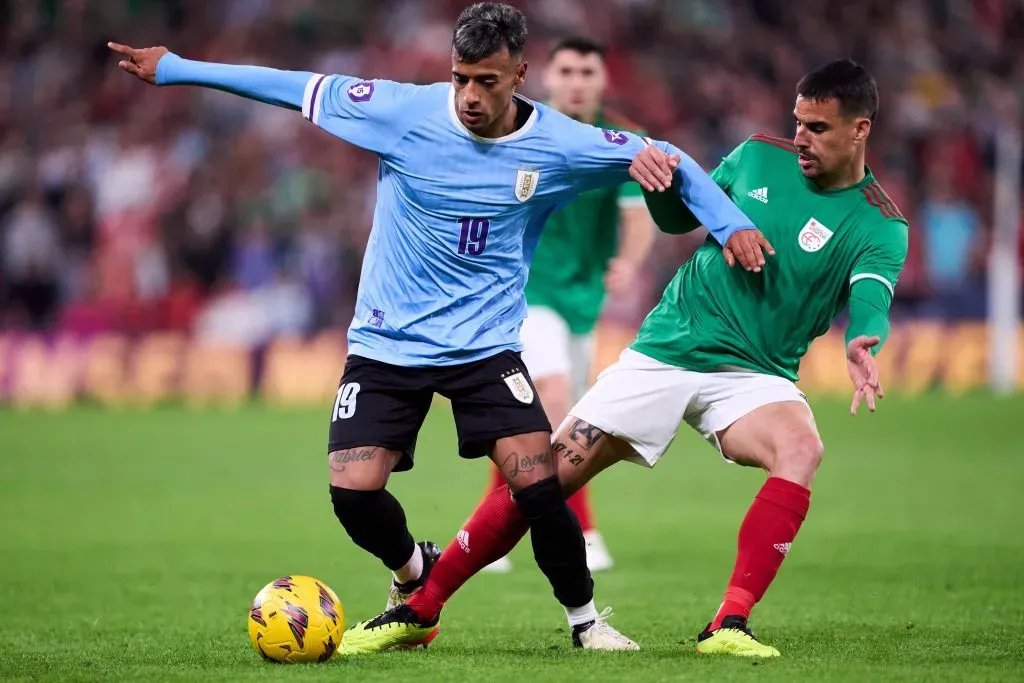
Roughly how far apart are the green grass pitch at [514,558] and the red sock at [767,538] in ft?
0.94

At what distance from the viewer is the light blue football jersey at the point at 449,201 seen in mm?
5625

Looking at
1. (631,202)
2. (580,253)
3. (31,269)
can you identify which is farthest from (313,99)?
(31,269)

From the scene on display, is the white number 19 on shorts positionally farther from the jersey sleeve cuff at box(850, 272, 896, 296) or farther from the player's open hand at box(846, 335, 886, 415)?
the jersey sleeve cuff at box(850, 272, 896, 296)

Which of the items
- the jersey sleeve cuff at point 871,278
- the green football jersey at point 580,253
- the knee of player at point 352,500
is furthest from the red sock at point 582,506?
the jersey sleeve cuff at point 871,278

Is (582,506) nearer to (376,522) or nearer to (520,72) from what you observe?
(376,522)

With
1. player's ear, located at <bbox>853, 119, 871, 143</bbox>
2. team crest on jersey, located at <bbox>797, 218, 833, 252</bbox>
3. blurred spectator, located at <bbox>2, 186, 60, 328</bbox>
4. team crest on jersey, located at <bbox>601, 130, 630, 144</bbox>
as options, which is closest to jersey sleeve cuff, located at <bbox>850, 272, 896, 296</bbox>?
team crest on jersey, located at <bbox>797, 218, 833, 252</bbox>

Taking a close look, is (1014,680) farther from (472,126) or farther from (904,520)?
(904,520)

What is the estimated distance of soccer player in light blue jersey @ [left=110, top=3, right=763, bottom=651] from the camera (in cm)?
561

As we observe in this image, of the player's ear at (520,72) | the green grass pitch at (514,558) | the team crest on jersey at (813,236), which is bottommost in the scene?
the green grass pitch at (514,558)

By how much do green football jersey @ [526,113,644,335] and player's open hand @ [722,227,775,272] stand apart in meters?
2.91

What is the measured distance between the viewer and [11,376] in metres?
18.0

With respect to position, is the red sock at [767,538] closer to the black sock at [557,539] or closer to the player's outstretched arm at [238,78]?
the black sock at [557,539]

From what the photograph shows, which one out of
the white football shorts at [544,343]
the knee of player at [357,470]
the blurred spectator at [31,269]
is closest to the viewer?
the knee of player at [357,470]

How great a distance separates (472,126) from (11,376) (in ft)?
45.1
